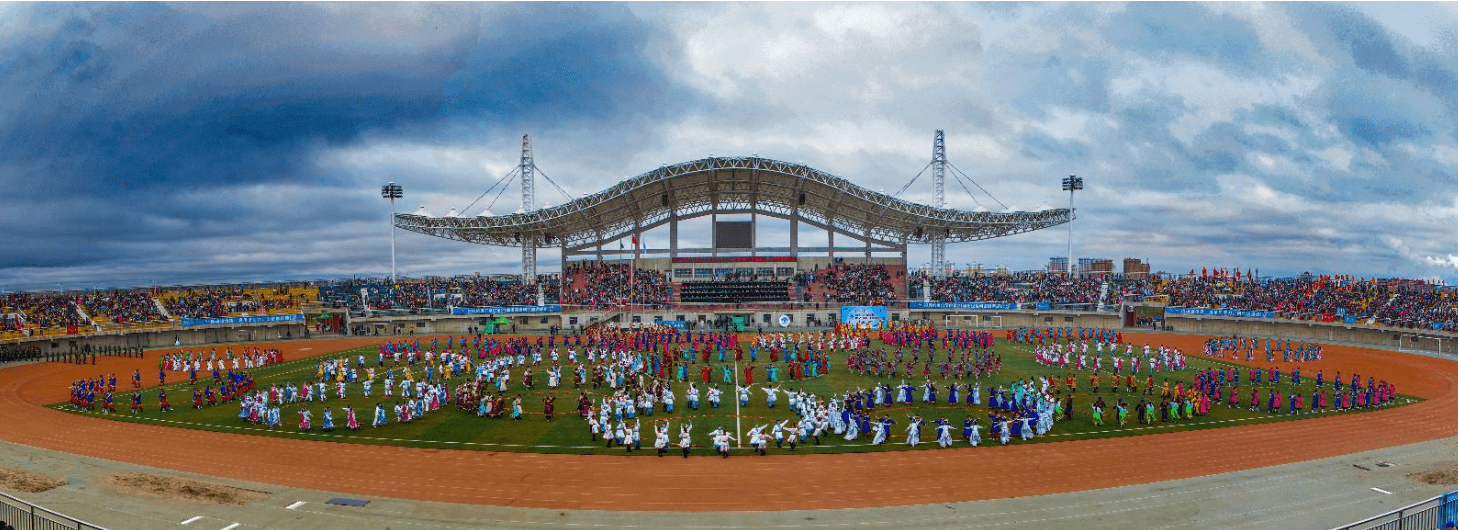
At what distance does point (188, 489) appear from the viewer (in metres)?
15.3

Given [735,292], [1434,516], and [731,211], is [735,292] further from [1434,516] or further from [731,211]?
[1434,516]

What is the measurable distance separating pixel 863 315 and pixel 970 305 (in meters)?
10.1

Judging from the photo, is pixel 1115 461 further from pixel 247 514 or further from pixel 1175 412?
pixel 247 514

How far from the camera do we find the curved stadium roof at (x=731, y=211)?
55.3m

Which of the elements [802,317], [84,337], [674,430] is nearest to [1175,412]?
[674,430]

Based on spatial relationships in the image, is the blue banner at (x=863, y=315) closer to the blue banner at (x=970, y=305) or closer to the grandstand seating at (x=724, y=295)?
the grandstand seating at (x=724, y=295)

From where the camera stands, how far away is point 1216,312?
169 ft

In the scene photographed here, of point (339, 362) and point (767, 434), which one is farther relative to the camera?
point (339, 362)

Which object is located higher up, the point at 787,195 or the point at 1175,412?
the point at 787,195

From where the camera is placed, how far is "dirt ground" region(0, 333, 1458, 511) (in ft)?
48.9

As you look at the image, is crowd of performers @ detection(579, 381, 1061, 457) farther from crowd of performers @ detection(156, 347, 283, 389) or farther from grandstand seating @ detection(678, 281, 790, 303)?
grandstand seating @ detection(678, 281, 790, 303)

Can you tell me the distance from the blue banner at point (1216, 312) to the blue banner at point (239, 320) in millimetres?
65214

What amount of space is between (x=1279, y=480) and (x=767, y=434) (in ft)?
38.2

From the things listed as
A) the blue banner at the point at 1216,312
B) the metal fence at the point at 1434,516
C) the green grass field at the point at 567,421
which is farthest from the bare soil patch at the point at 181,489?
the blue banner at the point at 1216,312
